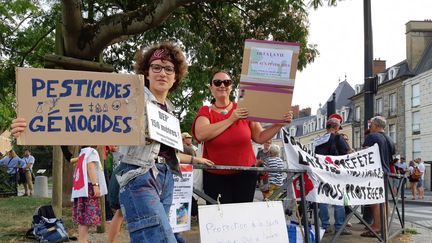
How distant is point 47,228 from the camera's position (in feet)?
23.4

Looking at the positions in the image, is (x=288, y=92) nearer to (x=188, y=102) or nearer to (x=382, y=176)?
(x=382, y=176)

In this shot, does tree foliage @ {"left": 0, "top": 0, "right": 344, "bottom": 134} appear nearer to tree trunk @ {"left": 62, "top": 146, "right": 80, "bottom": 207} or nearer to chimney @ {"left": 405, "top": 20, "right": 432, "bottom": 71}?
tree trunk @ {"left": 62, "top": 146, "right": 80, "bottom": 207}

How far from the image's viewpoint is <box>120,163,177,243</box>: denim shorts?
2.99m

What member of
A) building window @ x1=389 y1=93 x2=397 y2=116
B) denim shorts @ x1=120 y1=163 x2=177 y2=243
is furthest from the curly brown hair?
building window @ x1=389 y1=93 x2=397 y2=116

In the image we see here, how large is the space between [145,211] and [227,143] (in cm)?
168

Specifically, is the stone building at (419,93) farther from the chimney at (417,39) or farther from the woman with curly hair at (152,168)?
the woman with curly hair at (152,168)

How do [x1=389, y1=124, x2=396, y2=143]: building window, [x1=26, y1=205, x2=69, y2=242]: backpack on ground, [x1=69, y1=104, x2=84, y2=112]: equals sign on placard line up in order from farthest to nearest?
[x1=389, y1=124, x2=396, y2=143]: building window < [x1=26, y1=205, x2=69, y2=242]: backpack on ground < [x1=69, y1=104, x2=84, y2=112]: equals sign on placard

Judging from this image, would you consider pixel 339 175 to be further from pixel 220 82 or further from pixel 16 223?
pixel 16 223

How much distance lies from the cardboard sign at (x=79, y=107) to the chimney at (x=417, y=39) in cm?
5092

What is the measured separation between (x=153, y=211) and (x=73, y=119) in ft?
2.57

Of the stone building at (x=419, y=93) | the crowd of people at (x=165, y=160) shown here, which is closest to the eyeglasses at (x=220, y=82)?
the crowd of people at (x=165, y=160)

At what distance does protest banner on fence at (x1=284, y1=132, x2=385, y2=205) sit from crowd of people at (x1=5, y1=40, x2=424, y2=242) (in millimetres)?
878

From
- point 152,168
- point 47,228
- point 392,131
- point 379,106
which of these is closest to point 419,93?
point 392,131

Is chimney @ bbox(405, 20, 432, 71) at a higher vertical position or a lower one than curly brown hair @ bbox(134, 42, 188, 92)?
higher
